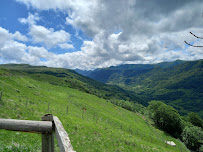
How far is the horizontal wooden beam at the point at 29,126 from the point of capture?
428 cm

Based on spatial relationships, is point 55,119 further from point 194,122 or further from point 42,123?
point 194,122

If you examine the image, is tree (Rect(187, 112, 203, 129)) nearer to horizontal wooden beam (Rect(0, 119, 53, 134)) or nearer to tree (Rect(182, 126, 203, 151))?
tree (Rect(182, 126, 203, 151))

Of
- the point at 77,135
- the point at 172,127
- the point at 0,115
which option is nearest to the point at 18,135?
the point at 0,115

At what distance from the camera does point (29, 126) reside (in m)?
4.34

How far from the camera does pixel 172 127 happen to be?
80000 millimetres

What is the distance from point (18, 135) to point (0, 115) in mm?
5723

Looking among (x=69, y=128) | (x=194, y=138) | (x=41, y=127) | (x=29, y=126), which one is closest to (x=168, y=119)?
(x=194, y=138)

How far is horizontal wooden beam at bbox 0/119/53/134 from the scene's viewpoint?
4.28 metres

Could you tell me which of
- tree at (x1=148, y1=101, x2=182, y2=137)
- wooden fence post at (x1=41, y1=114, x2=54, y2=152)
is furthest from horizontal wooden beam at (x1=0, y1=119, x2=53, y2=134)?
tree at (x1=148, y1=101, x2=182, y2=137)

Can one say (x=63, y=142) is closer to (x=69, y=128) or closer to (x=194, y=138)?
(x=69, y=128)

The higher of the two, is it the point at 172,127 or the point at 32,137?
the point at 32,137

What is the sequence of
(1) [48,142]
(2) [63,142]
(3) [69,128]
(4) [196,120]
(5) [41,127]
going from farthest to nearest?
(4) [196,120]
(3) [69,128]
(1) [48,142]
(5) [41,127]
(2) [63,142]

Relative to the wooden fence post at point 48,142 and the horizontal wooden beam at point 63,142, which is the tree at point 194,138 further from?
the horizontal wooden beam at point 63,142

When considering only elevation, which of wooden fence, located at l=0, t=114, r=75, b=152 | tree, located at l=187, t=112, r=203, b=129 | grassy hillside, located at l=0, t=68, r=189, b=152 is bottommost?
tree, located at l=187, t=112, r=203, b=129
